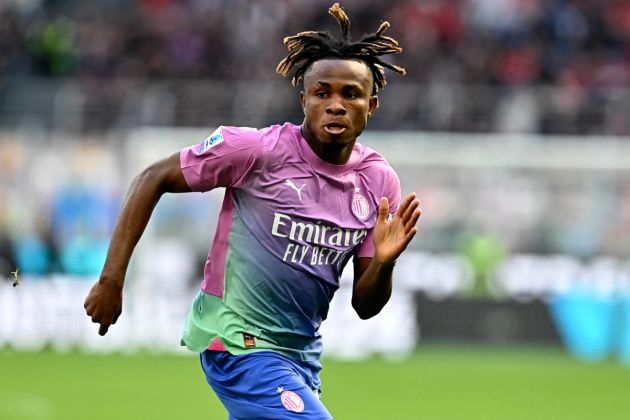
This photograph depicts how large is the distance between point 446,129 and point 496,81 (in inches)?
98.8

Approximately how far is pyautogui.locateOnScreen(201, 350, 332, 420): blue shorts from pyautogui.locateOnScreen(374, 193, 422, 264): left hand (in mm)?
643

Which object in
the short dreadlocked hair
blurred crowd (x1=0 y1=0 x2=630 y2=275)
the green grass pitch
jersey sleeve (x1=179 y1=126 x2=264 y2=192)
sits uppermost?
the short dreadlocked hair

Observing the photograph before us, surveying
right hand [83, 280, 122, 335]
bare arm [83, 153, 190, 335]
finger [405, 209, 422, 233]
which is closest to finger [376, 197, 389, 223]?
finger [405, 209, 422, 233]

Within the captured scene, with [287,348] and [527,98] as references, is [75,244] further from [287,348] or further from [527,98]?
[287,348]

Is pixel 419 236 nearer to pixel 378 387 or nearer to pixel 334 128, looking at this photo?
pixel 378 387

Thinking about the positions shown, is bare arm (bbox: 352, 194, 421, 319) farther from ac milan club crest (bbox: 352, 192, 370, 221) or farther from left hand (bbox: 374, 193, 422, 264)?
ac milan club crest (bbox: 352, 192, 370, 221)

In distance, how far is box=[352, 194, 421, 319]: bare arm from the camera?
234 inches

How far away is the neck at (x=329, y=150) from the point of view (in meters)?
6.14


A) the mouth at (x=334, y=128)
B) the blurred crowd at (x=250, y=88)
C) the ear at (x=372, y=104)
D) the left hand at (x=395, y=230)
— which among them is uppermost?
the ear at (x=372, y=104)

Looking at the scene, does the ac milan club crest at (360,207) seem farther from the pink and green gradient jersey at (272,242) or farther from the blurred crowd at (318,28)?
the blurred crowd at (318,28)

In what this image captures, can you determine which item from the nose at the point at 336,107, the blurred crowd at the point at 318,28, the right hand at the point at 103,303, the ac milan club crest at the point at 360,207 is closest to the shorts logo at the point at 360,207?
the ac milan club crest at the point at 360,207

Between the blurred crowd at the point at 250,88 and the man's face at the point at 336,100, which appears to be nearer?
the man's face at the point at 336,100

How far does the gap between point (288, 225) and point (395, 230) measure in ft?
1.60

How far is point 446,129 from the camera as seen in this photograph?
61.9 ft
